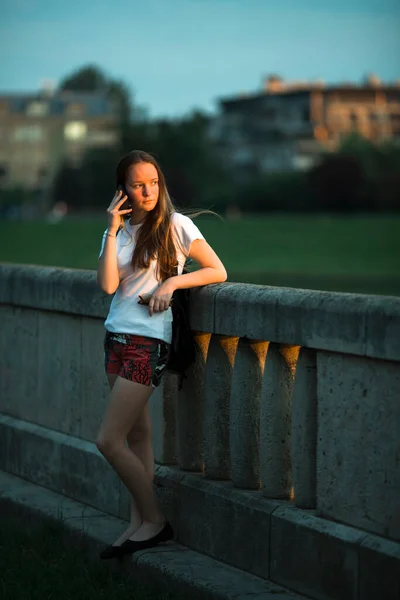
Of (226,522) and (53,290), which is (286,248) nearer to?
(53,290)

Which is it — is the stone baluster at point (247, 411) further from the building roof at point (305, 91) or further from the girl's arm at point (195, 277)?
the building roof at point (305, 91)

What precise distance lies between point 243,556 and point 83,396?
172cm

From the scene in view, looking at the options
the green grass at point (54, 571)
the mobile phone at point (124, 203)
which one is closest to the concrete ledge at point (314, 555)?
the green grass at point (54, 571)

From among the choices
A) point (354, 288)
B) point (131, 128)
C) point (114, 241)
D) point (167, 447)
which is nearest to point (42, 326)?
point (167, 447)

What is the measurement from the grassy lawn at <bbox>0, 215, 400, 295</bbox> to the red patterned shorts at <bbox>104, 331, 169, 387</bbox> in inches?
1963

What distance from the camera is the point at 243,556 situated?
504 centimetres

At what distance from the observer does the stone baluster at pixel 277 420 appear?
4.90 meters

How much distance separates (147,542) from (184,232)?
136cm

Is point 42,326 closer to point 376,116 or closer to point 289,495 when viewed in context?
point 289,495

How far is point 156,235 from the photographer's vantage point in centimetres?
513

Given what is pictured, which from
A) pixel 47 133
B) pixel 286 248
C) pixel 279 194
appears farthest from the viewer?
pixel 47 133

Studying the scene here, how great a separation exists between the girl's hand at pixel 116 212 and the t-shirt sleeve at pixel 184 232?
20cm

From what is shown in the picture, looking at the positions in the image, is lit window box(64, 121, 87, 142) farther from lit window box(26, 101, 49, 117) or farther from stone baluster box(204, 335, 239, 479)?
stone baluster box(204, 335, 239, 479)

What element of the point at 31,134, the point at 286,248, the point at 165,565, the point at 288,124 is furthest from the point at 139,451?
the point at 31,134
